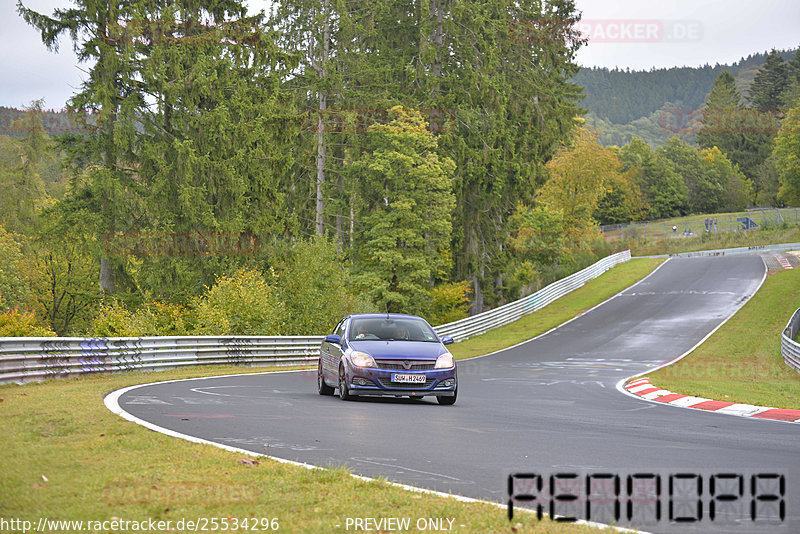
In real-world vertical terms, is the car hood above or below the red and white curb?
above

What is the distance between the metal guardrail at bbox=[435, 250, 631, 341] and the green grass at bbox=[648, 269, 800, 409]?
12111mm

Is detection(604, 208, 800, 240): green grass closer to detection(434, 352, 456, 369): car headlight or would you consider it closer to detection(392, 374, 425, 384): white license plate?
detection(434, 352, 456, 369): car headlight

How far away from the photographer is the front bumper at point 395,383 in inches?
613

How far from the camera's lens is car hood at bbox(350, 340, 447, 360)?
51.4 feet

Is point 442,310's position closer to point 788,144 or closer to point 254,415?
point 254,415

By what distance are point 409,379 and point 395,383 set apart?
26cm

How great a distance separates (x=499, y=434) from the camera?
11.0 m

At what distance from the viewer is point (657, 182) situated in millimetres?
144125

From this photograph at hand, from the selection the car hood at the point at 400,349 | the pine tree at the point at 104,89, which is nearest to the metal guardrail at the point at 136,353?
the car hood at the point at 400,349

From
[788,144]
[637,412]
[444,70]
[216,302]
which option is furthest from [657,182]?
[637,412]

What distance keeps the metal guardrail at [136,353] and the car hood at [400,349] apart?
733 centimetres

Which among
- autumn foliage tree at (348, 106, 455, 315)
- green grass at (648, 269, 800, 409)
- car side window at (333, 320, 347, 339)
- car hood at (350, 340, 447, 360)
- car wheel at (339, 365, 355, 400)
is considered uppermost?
autumn foliage tree at (348, 106, 455, 315)

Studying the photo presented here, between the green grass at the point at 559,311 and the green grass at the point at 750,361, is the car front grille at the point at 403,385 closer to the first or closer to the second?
the green grass at the point at 750,361

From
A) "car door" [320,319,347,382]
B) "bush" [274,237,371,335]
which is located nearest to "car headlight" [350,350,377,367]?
"car door" [320,319,347,382]
